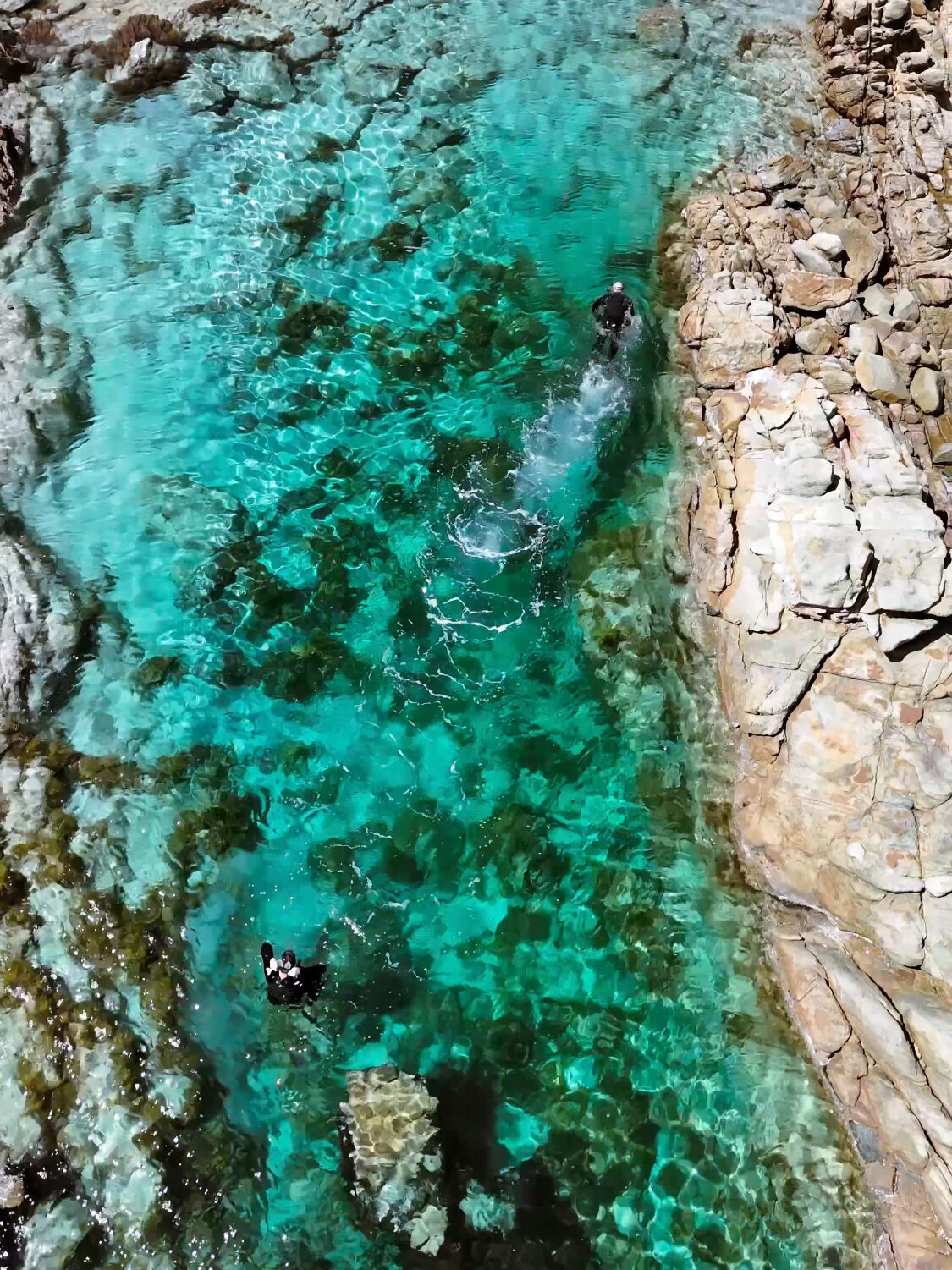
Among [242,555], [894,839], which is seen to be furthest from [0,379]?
[894,839]

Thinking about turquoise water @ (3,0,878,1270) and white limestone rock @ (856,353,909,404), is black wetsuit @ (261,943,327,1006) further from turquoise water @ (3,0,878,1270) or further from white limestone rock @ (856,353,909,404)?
white limestone rock @ (856,353,909,404)

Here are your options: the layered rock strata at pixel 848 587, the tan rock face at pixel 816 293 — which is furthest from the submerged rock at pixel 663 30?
the tan rock face at pixel 816 293

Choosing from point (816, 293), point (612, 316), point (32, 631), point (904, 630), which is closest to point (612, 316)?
point (612, 316)

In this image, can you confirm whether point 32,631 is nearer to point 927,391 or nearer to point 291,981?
point 291,981

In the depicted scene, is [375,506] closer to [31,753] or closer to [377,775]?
[377,775]

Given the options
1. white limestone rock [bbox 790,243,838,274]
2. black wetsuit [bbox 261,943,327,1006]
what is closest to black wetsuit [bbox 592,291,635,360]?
white limestone rock [bbox 790,243,838,274]

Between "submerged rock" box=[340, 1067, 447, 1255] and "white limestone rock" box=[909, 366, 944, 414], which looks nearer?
"submerged rock" box=[340, 1067, 447, 1255]

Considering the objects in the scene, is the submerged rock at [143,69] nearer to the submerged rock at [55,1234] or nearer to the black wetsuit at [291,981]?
the black wetsuit at [291,981]
